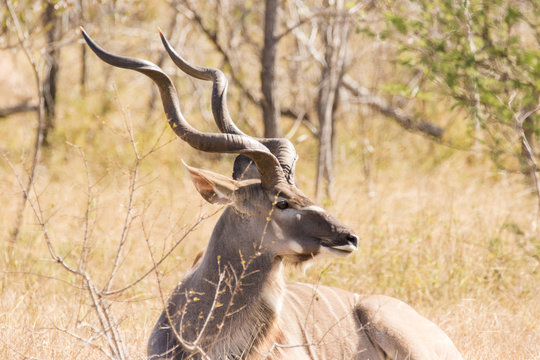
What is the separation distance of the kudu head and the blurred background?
0.19 metres

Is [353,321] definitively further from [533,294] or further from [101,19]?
[101,19]

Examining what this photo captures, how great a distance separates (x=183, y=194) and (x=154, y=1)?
20.6 ft

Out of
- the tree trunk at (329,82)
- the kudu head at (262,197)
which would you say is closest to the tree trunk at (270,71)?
the tree trunk at (329,82)

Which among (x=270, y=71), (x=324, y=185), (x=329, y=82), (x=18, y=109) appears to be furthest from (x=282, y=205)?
(x=18, y=109)

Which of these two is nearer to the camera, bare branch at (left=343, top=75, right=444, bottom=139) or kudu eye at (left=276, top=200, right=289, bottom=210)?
kudu eye at (left=276, top=200, right=289, bottom=210)

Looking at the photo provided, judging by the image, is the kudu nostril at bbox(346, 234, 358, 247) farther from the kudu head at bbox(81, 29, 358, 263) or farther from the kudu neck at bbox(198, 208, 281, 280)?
the kudu neck at bbox(198, 208, 281, 280)

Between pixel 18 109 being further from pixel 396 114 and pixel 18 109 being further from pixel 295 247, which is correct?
pixel 295 247

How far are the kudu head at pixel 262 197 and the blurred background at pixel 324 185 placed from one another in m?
0.19

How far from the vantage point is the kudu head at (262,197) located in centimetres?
347

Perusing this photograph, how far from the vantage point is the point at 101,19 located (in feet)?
31.5

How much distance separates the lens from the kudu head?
3.47 meters

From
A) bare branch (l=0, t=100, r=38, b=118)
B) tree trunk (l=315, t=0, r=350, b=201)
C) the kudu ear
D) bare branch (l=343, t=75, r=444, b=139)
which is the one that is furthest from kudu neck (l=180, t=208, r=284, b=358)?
bare branch (l=0, t=100, r=38, b=118)

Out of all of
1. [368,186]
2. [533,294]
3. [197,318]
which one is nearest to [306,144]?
[368,186]

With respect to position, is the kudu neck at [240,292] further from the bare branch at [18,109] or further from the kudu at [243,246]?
the bare branch at [18,109]
